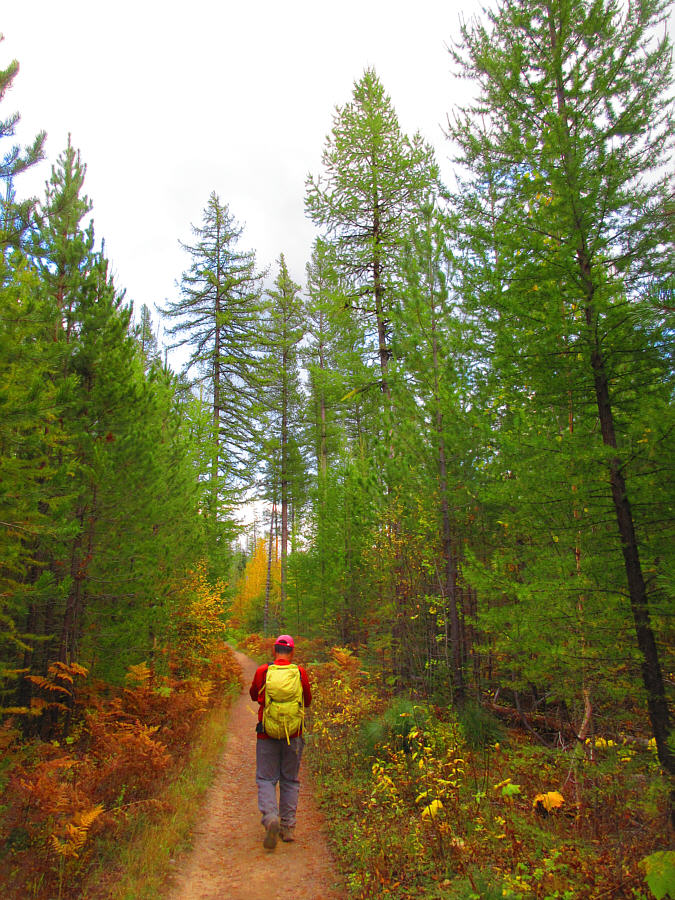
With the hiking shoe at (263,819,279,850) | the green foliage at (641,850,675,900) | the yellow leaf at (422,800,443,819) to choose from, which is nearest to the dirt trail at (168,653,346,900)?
the hiking shoe at (263,819,279,850)

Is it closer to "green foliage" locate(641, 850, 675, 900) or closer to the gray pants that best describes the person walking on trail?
the gray pants

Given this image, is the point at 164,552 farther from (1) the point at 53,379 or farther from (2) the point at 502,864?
(2) the point at 502,864

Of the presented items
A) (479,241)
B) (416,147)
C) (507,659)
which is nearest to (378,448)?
(507,659)

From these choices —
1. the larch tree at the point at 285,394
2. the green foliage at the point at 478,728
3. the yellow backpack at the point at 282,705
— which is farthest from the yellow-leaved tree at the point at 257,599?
the yellow backpack at the point at 282,705

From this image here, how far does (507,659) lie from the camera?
7398mm

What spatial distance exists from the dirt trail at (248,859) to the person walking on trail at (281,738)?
1.13 feet

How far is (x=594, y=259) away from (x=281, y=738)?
5.96 meters

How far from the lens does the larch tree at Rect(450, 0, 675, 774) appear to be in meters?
4.10

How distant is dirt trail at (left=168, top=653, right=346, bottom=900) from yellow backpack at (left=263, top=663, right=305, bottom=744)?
108 centimetres

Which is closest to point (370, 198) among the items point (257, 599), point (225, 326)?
point (225, 326)

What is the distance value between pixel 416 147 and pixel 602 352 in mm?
10936

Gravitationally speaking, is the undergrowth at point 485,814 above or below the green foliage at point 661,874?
below

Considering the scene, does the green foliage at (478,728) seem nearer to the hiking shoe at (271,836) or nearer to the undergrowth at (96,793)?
the hiking shoe at (271,836)

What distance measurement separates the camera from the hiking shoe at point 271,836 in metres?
4.96
